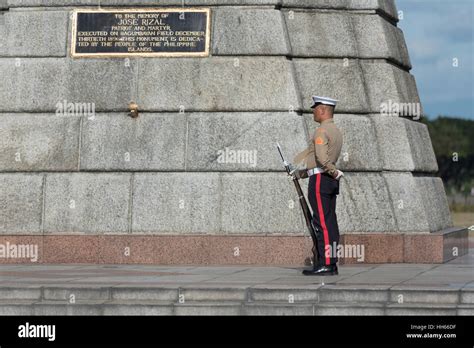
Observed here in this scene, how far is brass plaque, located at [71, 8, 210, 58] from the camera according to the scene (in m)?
17.8

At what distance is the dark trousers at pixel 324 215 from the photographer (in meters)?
15.1

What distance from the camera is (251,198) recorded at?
1725cm

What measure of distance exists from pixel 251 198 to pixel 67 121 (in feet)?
10.1

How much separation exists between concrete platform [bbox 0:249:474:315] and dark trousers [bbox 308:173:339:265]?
0.67 m

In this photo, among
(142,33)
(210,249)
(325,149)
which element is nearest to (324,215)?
(325,149)

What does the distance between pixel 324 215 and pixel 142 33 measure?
4.57 m

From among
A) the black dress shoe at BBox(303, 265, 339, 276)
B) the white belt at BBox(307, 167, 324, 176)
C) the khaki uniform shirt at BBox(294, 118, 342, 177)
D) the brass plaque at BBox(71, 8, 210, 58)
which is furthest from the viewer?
the brass plaque at BBox(71, 8, 210, 58)

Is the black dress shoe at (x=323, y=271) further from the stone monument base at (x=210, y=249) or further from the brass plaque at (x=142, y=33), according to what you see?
the brass plaque at (x=142, y=33)

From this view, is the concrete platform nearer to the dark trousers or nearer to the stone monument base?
the dark trousers

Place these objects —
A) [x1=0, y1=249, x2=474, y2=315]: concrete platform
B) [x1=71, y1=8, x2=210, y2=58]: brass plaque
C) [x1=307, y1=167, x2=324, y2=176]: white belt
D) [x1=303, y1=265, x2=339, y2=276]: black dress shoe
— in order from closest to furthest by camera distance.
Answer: [x1=0, y1=249, x2=474, y2=315]: concrete platform
[x1=303, y1=265, x2=339, y2=276]: black dress shoe
[x1=307, y1=167, x2=324, y2=176]: white belt
[x1=71, y1=8, x2=210, y2=58]: brass plaque

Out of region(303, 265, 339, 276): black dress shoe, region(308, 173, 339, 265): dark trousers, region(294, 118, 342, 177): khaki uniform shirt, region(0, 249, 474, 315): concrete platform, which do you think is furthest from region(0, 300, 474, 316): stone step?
region(294, 118, 342, 177): khaki uniform shirt

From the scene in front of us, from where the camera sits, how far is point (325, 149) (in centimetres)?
1521

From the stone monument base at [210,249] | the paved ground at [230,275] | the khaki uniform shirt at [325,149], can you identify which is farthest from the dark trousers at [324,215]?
the stone monument base at [210,249]
